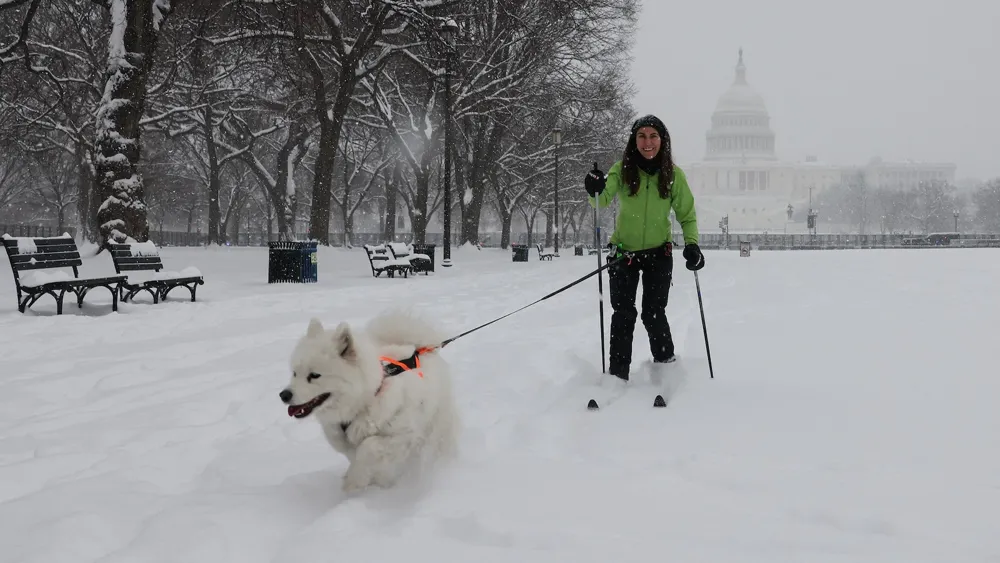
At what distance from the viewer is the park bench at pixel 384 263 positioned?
61.0ft

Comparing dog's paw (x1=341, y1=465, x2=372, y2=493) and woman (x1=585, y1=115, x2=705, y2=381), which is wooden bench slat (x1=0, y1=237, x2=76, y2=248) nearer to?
woman (x1=585, y1=115, x2=705, y2=381)

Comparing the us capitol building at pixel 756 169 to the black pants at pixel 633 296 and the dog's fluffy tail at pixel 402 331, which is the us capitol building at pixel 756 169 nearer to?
the black pants at pixel 633 296

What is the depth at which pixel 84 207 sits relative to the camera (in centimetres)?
3431

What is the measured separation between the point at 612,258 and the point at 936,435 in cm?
245

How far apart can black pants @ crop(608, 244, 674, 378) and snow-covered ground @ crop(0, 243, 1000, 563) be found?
1.55 ft

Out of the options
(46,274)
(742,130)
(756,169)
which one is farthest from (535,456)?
(742,130)

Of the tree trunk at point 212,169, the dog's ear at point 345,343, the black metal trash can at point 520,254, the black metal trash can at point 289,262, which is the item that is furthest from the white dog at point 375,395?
the tree trunk at point 212,169

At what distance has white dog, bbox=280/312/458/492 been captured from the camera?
315 centimetres

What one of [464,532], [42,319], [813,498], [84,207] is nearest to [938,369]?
[813,498]

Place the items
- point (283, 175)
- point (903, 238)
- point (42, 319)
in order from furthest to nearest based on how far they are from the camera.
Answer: point (903, 238) < point (283, 175) < point (42, 319)

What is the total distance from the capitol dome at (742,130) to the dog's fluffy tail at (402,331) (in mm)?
160840

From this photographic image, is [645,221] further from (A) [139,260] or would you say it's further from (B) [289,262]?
(B) [289,262]

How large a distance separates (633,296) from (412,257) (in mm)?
14792

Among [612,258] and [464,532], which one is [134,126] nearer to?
[612,258]
